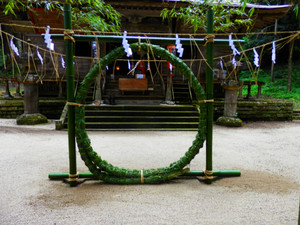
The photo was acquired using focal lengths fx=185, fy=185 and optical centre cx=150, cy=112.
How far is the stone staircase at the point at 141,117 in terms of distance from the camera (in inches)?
242

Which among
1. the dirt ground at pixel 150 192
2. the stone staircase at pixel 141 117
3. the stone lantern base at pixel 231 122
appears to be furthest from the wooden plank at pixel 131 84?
the dirt ground at pixel 150 192

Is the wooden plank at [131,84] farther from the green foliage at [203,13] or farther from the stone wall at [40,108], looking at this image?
the green foliage at [203,13]

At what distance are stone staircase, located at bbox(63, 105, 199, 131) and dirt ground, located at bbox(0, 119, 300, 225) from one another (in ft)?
5.95

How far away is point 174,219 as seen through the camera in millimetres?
1795

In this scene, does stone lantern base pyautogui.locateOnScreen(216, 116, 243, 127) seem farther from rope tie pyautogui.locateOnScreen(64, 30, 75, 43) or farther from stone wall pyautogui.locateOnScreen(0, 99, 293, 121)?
rope tie pyautogui.locateOnScreen(64, 30, 75, 43)

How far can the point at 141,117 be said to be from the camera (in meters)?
6.49

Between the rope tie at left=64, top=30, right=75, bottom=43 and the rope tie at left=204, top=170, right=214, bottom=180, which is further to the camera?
the rope tie at left=204, top=170, right=214, bottom=180

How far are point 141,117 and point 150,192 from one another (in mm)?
4294

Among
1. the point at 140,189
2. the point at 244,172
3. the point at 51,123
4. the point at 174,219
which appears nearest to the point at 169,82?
the point at 51,123

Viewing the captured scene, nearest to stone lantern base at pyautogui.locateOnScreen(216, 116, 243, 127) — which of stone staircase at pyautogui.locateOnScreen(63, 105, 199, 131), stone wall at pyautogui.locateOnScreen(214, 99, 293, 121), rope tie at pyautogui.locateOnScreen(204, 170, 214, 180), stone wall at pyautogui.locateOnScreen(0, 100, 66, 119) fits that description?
stone staircase at pyautogui.locateOnScreen(63, 105, 199, 131)

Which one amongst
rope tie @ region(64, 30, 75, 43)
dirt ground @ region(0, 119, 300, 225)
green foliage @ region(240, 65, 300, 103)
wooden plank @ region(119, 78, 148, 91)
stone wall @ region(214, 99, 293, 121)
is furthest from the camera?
green foliage @ region(240, 65, 300, 103)

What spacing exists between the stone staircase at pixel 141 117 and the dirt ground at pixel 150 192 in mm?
1815

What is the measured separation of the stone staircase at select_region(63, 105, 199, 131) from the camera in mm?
6141

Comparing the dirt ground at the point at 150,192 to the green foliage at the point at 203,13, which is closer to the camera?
the dirt ground at the point at 150,192
